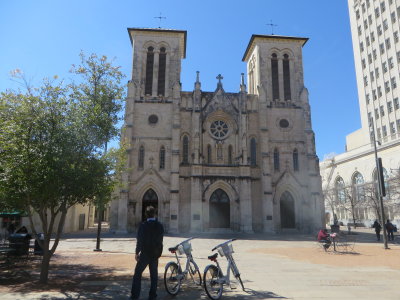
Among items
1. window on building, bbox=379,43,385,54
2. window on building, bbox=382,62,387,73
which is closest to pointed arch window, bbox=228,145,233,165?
window on building, bbox=382,62,387,73

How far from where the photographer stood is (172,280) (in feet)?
25.1

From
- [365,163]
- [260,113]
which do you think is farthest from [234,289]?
[365,163]

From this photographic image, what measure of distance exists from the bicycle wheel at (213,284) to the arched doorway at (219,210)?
25.1 meters

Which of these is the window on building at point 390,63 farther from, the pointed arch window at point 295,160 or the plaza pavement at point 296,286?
the plaza pavement at point 296,286

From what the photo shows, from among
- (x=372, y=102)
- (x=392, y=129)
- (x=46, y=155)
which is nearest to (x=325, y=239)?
(x=46, y=155)

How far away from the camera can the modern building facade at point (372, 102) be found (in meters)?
46.7

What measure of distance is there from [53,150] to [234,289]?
622 cm

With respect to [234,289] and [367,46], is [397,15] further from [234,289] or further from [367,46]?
[234,289]

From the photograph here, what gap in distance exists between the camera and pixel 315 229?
107 feet

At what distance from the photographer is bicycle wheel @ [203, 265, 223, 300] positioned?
272 inches

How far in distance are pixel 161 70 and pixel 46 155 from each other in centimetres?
2960

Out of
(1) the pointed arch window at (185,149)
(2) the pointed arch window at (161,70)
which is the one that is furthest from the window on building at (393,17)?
(1) the pointed arch window at (185,149)

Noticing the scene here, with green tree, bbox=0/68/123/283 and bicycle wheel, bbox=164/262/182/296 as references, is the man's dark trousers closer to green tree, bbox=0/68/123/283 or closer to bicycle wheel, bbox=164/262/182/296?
bicycle wheel, bbox=164/262/182/296

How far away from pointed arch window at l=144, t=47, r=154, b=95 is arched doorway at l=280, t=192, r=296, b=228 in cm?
1934
